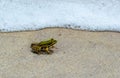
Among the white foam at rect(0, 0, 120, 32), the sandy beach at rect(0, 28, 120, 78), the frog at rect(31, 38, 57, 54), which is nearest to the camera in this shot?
the sandy beach at rect(0, 28, 120, 78)

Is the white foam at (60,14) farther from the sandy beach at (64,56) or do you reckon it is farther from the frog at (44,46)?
the frog at (44,46)

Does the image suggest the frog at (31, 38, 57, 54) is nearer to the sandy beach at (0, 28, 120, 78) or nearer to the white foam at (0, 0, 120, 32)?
the sandy beach at (0, 28, 120, 78)

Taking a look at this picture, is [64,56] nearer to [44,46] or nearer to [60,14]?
[44,46]

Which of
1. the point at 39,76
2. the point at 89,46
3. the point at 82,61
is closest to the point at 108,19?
the point at 89,46

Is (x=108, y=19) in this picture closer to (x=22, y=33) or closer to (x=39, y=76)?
(x=22, y=33)

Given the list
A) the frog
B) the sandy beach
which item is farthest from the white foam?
the frog

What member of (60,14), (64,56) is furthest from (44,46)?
(60,14)

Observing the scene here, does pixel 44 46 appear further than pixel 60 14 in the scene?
No
